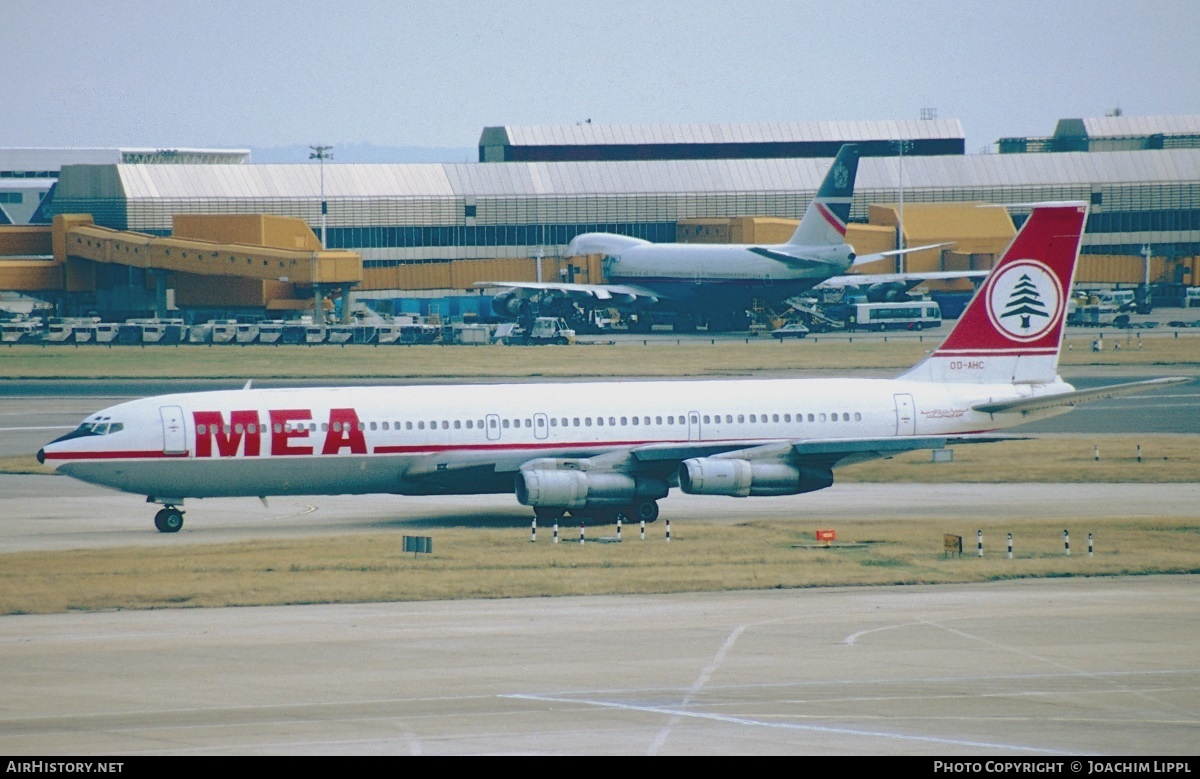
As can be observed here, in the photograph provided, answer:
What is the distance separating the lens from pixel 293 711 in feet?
84.9

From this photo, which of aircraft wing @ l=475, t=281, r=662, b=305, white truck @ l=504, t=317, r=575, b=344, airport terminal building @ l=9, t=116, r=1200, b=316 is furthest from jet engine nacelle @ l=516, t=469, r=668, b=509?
airport terminal building @ l=9, t=116, r=1200, b=316

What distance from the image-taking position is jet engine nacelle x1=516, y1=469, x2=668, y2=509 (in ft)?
154

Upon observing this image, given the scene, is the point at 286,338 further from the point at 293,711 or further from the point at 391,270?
the point at 293,711

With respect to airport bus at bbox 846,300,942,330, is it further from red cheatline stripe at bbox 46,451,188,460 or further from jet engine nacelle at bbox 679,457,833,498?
red cheatline stripe at bbox 46,451,188,460

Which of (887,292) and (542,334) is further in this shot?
(887,292)

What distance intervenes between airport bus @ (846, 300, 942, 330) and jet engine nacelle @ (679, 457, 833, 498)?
90404 millimetres

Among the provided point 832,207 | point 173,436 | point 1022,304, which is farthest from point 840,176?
point 173,436

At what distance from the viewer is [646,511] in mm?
49125

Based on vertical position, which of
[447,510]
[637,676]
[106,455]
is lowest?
[637,676]

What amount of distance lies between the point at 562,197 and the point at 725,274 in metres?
44.4

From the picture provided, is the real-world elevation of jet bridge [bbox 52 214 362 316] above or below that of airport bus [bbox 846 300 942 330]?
above

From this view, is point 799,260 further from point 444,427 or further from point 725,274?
point 444,427

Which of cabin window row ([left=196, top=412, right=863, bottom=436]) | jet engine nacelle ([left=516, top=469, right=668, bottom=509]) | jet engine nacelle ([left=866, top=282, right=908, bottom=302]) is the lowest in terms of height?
jet engine nacelle ([left=516, top=469, right=668, bottom=509])

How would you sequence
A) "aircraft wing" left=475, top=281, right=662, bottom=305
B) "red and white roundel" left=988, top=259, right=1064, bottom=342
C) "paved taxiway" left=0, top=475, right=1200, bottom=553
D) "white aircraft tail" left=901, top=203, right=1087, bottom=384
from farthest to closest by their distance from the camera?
"aircraft wing" left=475, top=281, right=662, bottom=305 → "red and white roundel" left=988, top=259, right=1064, bottom=342 → "white aircraft tail" left=901, top=203, right=1087, bottom=384 → "paved taxiway" left=0, top=475, right=1200, bottom=553
